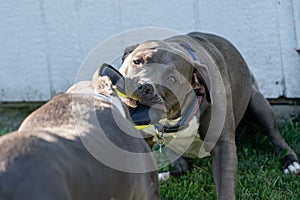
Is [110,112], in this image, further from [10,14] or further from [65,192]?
[10,14]

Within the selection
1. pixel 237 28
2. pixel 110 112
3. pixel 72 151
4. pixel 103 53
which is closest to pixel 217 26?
pixel 237 28

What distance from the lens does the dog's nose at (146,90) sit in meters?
3.71

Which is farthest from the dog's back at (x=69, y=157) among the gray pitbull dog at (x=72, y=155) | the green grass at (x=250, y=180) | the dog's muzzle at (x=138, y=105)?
the green grass at (x=250, y=180)

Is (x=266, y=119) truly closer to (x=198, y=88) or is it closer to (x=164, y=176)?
(x=164, y=176)

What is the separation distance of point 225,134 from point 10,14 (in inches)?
88.9

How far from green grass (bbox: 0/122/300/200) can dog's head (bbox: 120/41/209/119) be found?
478mm

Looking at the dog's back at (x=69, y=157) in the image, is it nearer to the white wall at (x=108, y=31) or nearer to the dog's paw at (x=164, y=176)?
the dog's paw at (x=164, y=176)

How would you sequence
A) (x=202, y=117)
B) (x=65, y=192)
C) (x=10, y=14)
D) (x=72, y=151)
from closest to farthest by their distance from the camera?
(x=65, y=192)
(x=72, y=151)
(x=202, y=117)
(x=10, y=14)

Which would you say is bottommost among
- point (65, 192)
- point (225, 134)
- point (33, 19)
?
point (225, 134)

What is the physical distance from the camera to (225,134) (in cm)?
427

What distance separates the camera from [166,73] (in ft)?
13.1

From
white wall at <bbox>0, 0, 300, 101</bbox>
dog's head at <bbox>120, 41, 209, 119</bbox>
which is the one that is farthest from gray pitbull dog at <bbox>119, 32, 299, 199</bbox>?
white wall at <bbox>0, 0, 300, 101</bbox>

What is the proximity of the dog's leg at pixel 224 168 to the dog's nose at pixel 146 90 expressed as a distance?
72 cm

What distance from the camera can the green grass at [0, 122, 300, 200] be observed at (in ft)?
13.4
